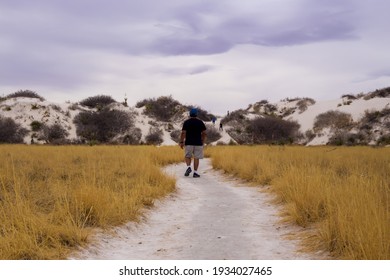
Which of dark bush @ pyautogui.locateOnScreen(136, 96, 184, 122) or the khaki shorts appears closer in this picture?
the khaki shorts

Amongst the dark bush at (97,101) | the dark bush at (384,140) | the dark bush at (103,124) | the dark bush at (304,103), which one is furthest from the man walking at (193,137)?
the dark bush at (304,103)

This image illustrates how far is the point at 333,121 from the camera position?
39.7 metres

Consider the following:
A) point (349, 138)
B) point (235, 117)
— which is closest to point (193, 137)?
point (349, 138)

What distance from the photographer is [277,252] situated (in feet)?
12.7

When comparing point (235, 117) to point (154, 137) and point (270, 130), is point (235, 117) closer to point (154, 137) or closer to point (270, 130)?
point (270, 130)

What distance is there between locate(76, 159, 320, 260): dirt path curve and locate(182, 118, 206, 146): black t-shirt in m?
3.36

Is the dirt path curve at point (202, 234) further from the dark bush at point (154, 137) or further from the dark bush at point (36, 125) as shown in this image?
the dark bush at point (36, 125)

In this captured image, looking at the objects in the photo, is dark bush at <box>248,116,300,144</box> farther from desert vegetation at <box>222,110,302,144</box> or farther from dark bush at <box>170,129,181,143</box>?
dark bush at <box>170,129,181,143</box>

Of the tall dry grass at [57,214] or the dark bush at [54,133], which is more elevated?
the dark bush at [54,133]

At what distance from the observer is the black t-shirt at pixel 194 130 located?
1041 centimetres

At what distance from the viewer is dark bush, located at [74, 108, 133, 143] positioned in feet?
119

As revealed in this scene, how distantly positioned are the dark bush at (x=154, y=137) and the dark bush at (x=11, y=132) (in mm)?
10983

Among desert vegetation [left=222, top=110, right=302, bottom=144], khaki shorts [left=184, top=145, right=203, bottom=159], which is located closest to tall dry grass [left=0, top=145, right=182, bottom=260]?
khaki shorts [left=184, top=145, right=203, bottom=159]

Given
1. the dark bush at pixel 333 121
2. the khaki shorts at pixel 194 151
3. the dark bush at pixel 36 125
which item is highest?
the dark bush at pixel 333 121
